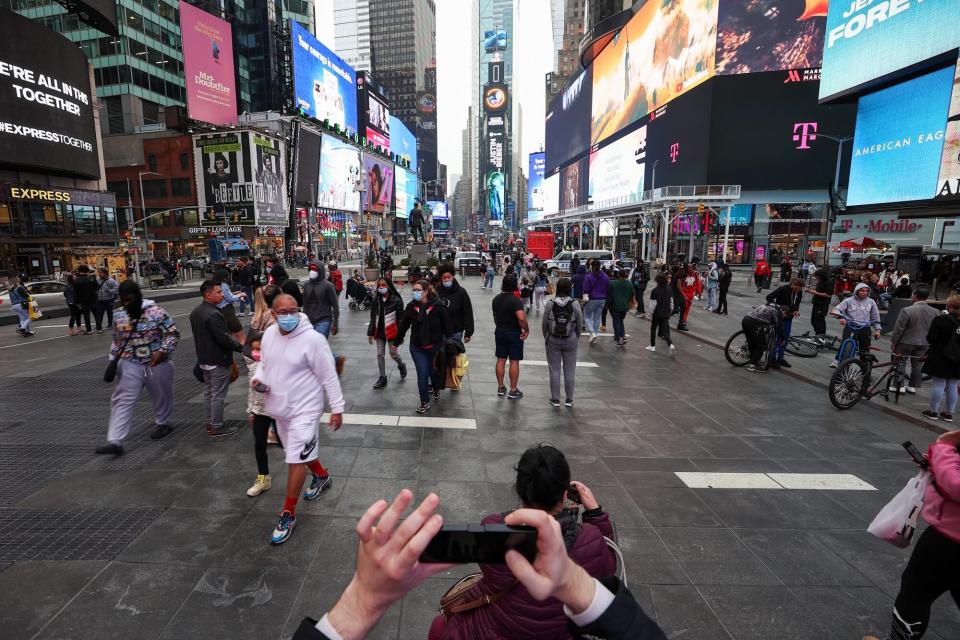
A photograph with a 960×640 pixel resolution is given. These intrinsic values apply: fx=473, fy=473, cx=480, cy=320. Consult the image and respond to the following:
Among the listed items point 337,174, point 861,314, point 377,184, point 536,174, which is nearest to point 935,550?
point 861,314

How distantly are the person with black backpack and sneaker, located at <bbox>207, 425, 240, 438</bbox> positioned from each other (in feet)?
14.3

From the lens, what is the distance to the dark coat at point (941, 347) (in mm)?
6125

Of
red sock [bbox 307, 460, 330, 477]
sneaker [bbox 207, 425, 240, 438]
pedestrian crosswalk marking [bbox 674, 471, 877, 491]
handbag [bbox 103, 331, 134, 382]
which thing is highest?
handbag [bbox 103, 331, 134, 382]

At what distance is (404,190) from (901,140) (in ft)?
301

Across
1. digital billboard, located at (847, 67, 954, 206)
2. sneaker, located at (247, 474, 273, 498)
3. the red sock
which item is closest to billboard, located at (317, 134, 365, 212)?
digital billboard, located at (847, 67, 954, 206)

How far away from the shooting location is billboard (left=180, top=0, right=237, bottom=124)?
38.3 metres

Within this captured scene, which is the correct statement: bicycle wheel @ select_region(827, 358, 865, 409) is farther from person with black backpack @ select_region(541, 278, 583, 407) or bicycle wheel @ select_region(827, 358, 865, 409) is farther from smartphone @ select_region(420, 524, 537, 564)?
smartphone @ select_region(420, 524, 537, 564)

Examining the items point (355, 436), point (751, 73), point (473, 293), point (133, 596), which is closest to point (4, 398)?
point (355, 436)

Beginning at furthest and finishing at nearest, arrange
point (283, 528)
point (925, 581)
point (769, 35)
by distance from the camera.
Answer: point (769, 35)
point (283, 528)
point (925, 581)

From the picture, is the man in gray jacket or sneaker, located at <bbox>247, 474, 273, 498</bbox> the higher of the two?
the man in gray jacket

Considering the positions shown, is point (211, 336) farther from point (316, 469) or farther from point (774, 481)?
point (774, 481)

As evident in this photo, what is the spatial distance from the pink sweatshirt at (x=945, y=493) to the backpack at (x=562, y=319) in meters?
4.44

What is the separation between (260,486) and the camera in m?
4.52

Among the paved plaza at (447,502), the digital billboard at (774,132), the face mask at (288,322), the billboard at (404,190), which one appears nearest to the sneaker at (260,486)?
the paved plaza at (447,502)
